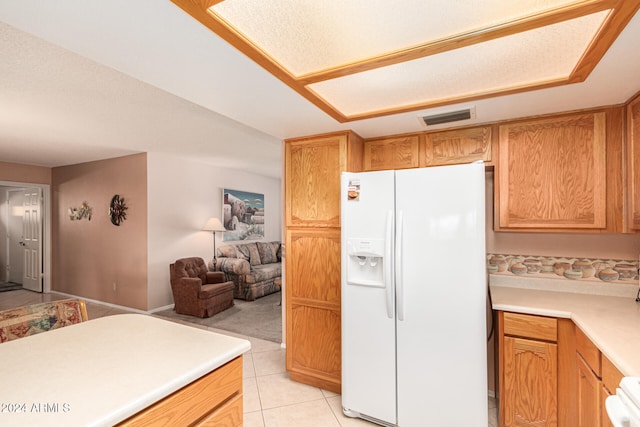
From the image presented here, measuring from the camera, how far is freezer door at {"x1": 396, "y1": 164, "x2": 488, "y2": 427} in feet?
5.98

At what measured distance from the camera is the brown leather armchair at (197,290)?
14.4ft

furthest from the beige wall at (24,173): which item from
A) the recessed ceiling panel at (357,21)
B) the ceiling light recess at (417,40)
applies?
the recessed ceiling panel at (357,21)

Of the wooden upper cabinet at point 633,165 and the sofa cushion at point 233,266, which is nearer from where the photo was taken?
the wooden upper cabinet at point 633,165

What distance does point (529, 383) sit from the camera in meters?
1.86

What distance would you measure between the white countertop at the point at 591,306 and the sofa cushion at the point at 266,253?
487cm

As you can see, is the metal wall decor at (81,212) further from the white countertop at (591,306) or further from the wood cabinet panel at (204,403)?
the white countertop at (591,306)

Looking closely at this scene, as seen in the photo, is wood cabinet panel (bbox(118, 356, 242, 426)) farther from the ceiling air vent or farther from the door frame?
the door frame

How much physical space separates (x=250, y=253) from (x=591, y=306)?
535cm

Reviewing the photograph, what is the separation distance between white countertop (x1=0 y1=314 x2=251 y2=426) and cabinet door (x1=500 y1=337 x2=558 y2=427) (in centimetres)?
169

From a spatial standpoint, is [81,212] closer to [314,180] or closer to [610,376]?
[314,180]

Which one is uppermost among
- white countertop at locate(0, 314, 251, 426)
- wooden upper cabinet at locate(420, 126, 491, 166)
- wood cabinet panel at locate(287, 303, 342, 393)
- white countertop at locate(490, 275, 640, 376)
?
wooden upper cabinet at locate(420, 126, 491, 166)

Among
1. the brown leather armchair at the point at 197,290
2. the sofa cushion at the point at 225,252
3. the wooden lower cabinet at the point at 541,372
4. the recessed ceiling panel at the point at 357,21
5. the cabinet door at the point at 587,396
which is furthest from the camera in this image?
the sofa cushion at the point at 225,252

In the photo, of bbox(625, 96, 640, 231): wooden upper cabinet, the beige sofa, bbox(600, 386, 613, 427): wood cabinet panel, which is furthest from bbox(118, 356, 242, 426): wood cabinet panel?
the beige sofa

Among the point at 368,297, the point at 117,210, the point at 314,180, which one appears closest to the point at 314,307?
the point at 368,297
